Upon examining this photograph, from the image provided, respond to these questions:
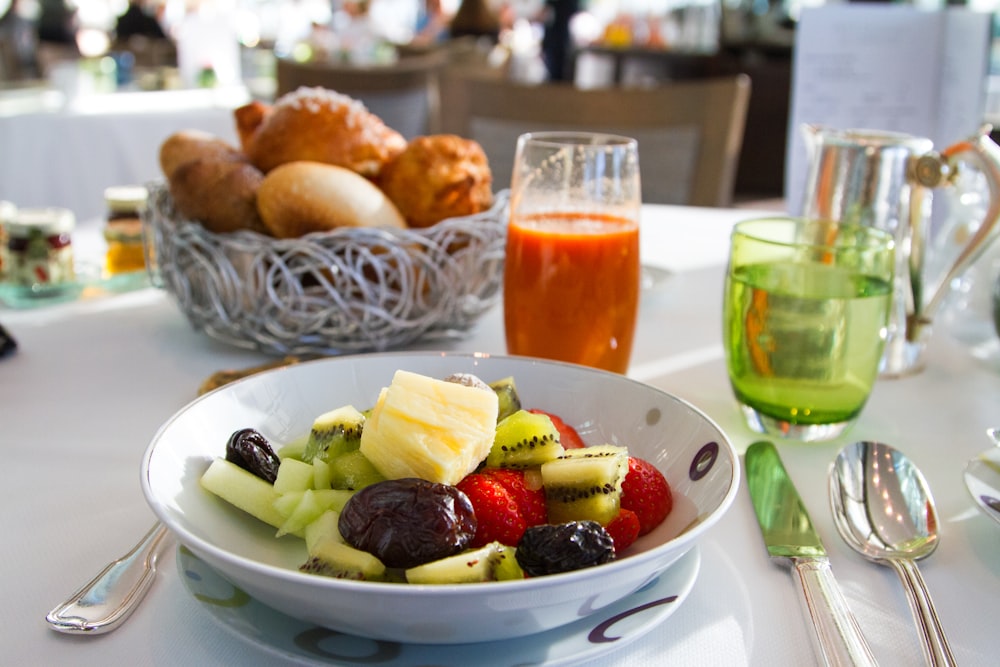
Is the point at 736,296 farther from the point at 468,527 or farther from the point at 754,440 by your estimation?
the point at 468,527

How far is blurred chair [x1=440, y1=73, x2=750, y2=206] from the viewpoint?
1.67 m

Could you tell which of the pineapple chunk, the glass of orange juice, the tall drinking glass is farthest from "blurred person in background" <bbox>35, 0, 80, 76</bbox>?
the pineapple chunk

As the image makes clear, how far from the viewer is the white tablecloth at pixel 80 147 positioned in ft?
7.36

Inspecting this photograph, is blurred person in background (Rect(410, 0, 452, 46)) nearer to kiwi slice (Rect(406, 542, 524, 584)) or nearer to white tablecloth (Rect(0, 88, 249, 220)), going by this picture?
white tablecloth (Rect(0, 88, 249, 220))

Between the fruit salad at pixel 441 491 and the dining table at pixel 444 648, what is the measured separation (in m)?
0.04

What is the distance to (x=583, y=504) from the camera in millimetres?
435

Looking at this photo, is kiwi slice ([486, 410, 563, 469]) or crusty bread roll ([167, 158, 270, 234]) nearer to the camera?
kiwi slice ([486, 410, 563, 469])

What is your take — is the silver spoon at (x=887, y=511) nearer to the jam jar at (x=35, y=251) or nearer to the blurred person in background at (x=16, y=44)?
the jam jar at (x=35, y=251)

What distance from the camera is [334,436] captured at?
1.59 feet

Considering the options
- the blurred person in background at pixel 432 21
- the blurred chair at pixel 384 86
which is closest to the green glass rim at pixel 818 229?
the blurred chair at pixel 384 86

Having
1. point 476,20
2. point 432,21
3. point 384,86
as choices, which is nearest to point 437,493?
point 384,86

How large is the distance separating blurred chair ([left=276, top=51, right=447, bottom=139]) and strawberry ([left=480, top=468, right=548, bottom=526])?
65.5 inches

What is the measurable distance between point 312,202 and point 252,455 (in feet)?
1.08

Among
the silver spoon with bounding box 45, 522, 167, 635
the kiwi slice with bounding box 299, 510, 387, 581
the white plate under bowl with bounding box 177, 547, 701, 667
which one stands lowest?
the silver spoon with bounding box 45, 522, 167, 635
